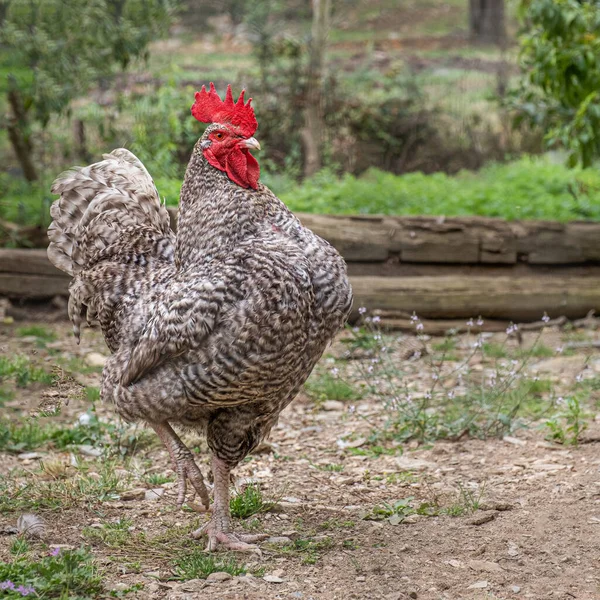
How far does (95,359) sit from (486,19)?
1793cm

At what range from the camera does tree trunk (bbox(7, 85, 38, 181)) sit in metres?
9.29

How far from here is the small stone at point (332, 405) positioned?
6.32m

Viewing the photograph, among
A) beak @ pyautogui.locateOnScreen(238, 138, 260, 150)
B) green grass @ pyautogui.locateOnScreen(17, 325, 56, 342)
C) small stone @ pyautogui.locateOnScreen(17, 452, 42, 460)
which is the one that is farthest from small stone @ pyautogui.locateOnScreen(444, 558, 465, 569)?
green grass @ pyautogui.locateOnScreen(17, 325, 56, 342)

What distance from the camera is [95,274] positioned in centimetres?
468

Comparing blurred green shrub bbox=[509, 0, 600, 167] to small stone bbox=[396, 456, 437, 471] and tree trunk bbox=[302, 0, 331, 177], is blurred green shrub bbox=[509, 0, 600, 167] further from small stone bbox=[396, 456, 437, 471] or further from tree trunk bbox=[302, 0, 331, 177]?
tree trunk bbox=[302, 0, 331, 177]

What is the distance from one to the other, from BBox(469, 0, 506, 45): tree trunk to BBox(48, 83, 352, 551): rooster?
18224 mm

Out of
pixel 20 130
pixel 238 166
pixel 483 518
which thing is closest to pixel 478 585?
pixel 483 518

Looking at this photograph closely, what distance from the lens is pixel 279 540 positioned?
13.8ft

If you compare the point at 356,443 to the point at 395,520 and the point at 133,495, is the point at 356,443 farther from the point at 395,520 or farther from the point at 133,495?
the point at 133,495

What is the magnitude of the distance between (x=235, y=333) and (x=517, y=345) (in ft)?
14.5

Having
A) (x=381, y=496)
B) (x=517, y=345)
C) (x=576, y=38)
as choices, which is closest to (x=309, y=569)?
(x=381, y=496)

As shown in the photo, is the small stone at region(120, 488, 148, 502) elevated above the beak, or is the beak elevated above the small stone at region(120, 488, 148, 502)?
the beak

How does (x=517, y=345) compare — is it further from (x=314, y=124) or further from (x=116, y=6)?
(x=116, y=6)

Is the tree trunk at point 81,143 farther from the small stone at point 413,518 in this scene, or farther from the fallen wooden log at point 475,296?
the small stone at point 413,518
